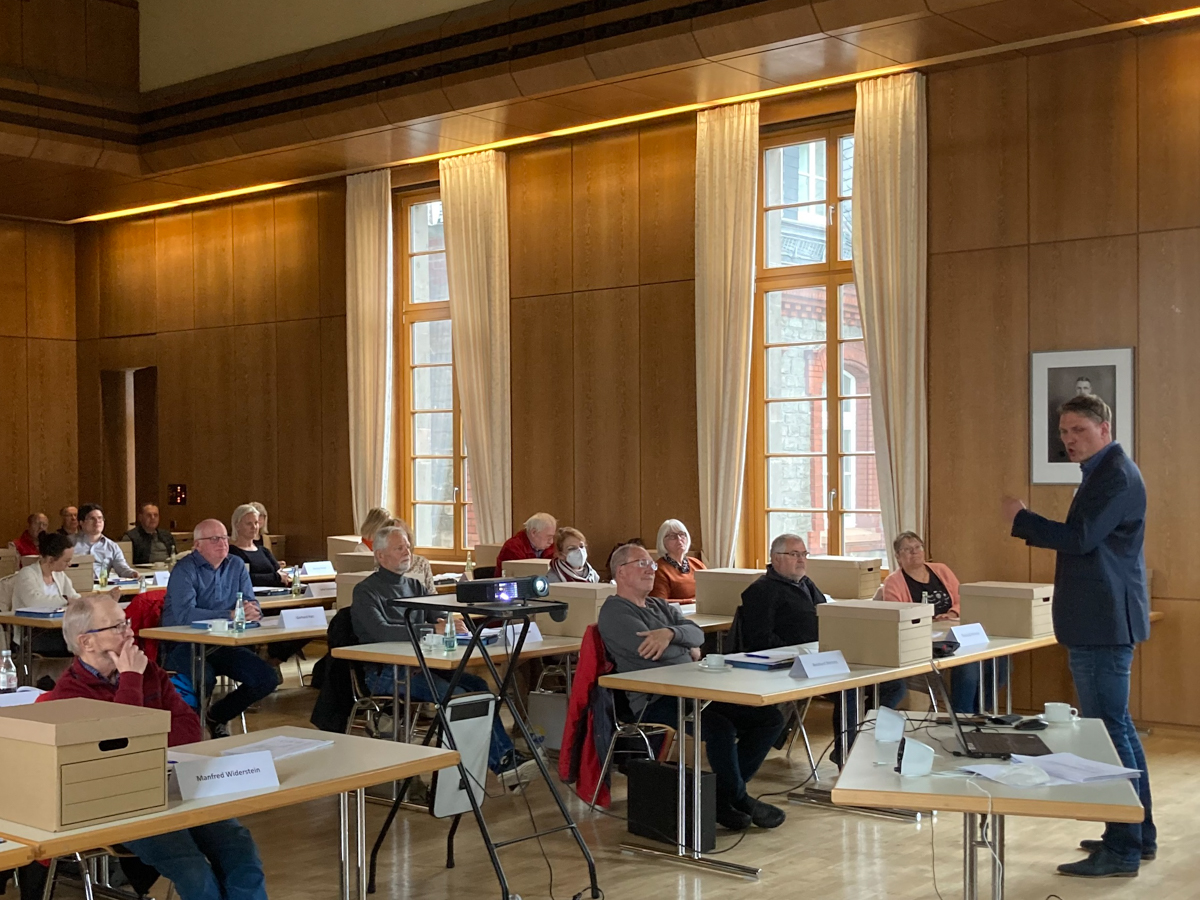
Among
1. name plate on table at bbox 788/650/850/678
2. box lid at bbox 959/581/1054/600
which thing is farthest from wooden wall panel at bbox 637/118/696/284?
name plate on table at bbox 788/650/850/678

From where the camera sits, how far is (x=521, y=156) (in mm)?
11617

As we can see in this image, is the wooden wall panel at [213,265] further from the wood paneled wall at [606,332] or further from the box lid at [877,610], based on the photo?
the box lid at [877,610]

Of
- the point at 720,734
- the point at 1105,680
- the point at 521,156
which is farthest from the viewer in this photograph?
the point at 521,156

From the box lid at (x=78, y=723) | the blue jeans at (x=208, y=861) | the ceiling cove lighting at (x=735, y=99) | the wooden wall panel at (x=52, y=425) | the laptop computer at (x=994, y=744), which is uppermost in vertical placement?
the ceiling cove lighting at (x=735, y=99)

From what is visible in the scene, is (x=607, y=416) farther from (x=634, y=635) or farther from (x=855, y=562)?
(x=634, y=635)

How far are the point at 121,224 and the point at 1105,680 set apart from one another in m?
12.9

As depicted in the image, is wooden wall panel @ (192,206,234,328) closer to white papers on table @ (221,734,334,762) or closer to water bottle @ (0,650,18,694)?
water bottle @ (0,650,18,694)

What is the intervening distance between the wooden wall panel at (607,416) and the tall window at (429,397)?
154 cm

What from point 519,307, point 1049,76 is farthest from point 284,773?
point 519,307

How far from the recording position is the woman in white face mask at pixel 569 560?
8852mm

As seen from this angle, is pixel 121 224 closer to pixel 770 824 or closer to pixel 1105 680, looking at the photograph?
pixel 770 824

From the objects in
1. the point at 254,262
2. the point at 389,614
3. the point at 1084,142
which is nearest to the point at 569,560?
the point at 389,614

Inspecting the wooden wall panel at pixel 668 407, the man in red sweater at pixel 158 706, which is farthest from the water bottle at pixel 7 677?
the wooden wall panel at pixel 668 407

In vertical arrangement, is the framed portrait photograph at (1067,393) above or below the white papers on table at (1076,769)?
above
